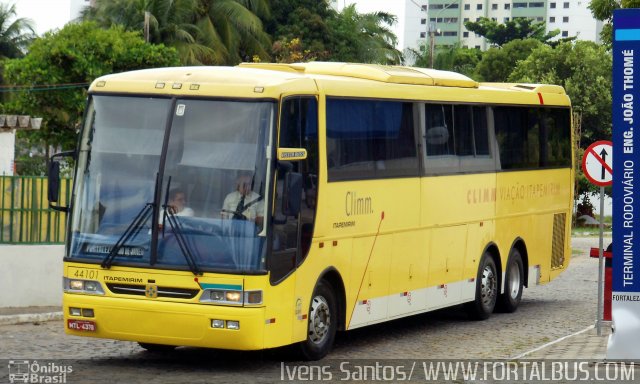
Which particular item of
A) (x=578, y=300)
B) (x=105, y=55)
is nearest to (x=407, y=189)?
(x=578, y=300)

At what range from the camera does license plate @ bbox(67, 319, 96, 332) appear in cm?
1301

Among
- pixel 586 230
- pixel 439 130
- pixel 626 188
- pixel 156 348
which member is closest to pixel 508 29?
pixel 586 230

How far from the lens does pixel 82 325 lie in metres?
13.1

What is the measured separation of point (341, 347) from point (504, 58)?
79.8m

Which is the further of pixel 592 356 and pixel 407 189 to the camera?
pixel 407 189

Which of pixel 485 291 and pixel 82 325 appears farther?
pixel 485 291

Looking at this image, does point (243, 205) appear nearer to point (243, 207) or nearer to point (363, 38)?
point (243, 207)

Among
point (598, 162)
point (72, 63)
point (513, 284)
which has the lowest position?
point (513, 284)

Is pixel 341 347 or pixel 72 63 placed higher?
pixel 72 63

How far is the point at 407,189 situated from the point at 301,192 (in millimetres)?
3388

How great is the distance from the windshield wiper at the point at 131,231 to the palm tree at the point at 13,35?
70.4 meters

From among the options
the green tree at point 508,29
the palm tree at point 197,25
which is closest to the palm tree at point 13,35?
the palm tree at point 197,25

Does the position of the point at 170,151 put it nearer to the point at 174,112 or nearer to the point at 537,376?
the point at 174,112

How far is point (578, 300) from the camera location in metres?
23.4
